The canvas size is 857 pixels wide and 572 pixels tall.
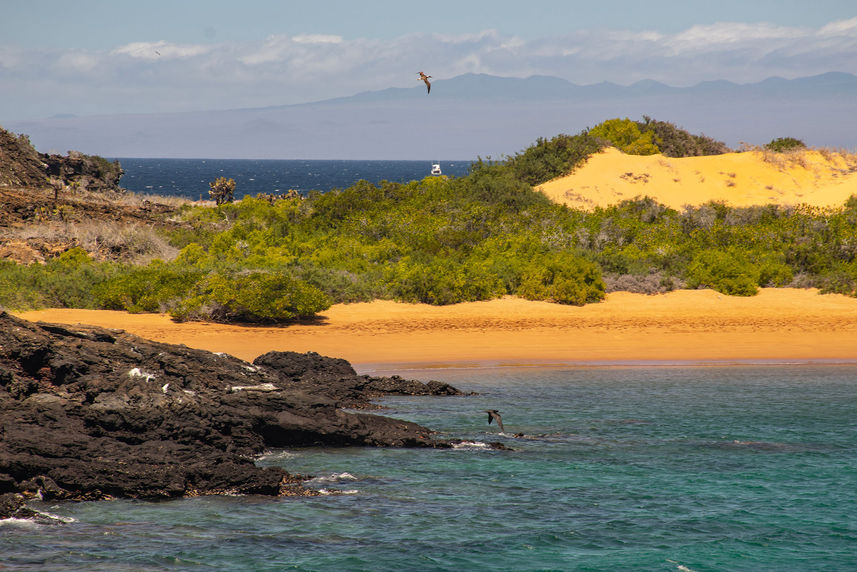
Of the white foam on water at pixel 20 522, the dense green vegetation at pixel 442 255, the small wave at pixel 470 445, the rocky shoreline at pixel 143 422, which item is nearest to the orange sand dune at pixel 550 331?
the dense green vegetation at pixel 442 255

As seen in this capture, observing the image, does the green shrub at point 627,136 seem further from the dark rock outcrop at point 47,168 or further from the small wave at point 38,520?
the small wave at point 38,520

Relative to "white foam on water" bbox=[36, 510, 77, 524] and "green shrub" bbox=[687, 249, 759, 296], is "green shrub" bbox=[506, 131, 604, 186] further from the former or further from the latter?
"white foam on water" bbox=[36, 510, 77, 524]

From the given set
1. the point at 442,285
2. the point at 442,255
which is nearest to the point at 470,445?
the point at 442,285

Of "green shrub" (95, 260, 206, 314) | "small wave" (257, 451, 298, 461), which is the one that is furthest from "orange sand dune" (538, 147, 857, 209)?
"small wave" (257, 451, 298, 461)

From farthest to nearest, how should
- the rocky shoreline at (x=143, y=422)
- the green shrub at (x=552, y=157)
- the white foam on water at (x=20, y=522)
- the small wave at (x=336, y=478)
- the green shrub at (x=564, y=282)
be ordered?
the green shrub at (x=552, y=157), the green shrub at (x=564, y=282), the small wave at (x=336, y=478), the rocky shoreline at (x=143, y=422), the white foam on water at (x=20, y=522)

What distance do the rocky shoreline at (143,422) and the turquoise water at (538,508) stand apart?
0.32 meters

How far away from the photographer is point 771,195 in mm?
40656

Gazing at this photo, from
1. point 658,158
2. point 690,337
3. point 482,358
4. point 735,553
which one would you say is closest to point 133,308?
point 482,358

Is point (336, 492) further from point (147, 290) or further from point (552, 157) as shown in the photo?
point (552, 157)

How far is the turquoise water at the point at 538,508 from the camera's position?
9.48 meters

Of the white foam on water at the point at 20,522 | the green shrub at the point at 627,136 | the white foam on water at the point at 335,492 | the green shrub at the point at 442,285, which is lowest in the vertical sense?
the white foam on water at the point at 20,522

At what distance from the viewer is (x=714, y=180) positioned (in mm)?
42062

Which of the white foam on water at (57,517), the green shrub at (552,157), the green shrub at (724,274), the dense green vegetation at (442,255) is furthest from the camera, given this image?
the green shrub at (552,157)

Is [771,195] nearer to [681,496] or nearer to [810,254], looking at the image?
[810,254]
